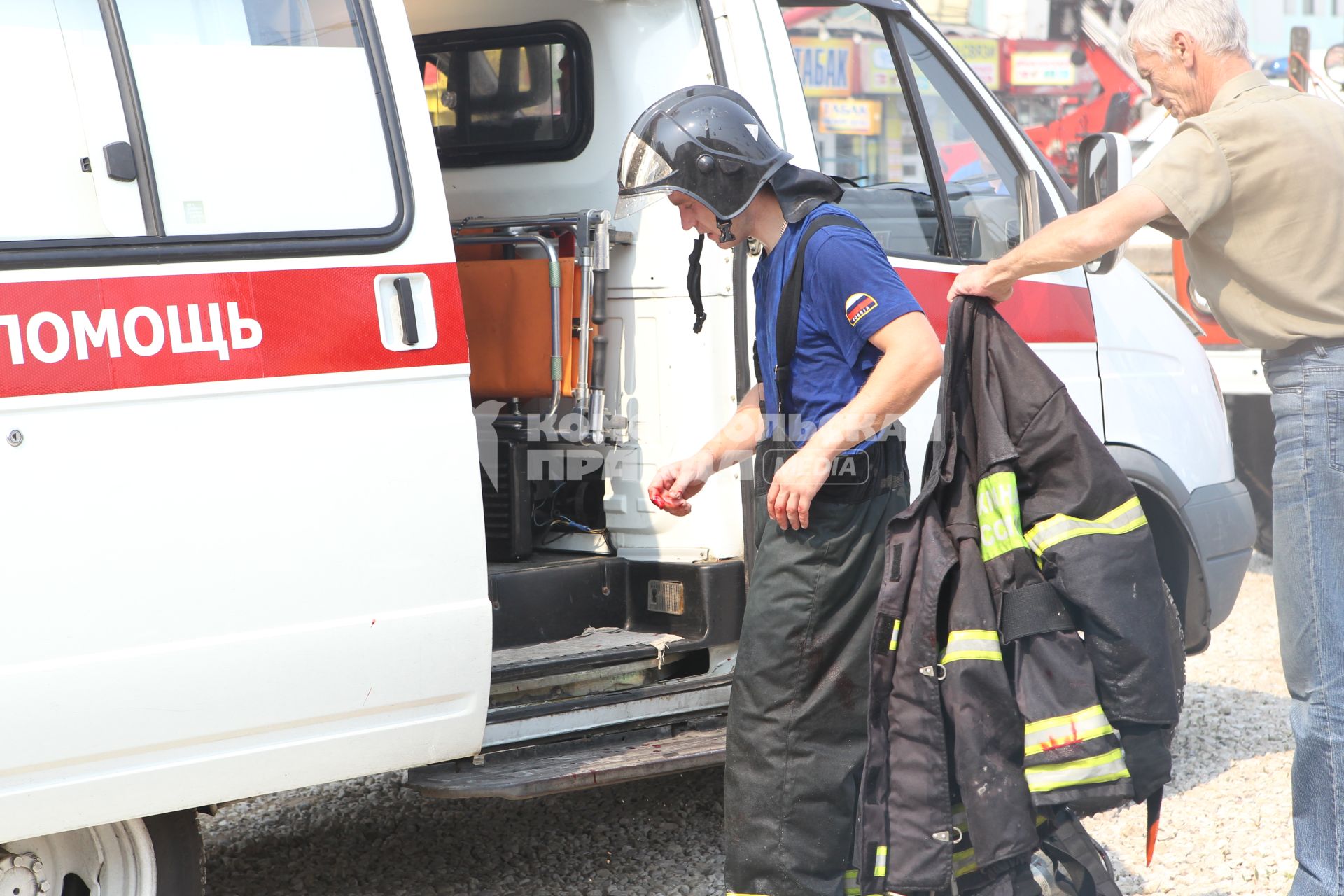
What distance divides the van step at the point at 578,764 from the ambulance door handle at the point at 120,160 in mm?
1408

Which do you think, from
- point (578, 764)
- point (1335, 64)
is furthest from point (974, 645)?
point (1335, 64)

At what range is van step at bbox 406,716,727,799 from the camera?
3074 millimetres

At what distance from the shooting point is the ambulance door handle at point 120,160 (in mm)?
2586

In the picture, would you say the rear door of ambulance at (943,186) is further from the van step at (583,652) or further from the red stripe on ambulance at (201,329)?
the red stripe on ambulance at (201,329)

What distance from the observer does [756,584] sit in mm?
2781

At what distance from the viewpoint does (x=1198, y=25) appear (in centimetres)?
277

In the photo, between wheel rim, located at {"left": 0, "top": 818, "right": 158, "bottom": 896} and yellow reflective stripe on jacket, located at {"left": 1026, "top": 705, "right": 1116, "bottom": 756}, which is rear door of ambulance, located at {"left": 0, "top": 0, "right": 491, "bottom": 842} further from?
yellow reflective stripe on jacket, located at {"left": 1026, "top": 705, "right": 1116, "bottom": 756}

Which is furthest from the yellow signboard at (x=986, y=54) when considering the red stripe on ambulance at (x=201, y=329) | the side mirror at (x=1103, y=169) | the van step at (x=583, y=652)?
the red stripe on ambulance at (x=201, y=329)

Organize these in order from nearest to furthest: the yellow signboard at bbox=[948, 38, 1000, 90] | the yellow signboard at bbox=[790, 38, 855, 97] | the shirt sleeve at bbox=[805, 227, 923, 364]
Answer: the shirt sleeve at bbox=[805, 227, 923, 364] < the yellow signboard at bbox=[790, 38, 855, 97] < the yellow signboard at bbox=[948, 38, 1000, 90]

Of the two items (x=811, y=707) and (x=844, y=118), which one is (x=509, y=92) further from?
(x=844, y=118)

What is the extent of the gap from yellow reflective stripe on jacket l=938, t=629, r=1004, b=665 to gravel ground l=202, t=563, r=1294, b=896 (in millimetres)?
1491

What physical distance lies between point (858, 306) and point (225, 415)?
1.22 metres

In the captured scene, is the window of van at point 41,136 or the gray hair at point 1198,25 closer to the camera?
the window of van at point 41,136

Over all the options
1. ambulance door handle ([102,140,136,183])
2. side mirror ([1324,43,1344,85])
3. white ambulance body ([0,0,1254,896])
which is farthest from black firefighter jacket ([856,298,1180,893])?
side mirror ([1324,43,1344,85])
